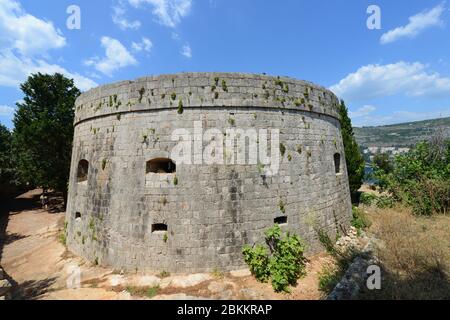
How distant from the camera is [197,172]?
7816 mm

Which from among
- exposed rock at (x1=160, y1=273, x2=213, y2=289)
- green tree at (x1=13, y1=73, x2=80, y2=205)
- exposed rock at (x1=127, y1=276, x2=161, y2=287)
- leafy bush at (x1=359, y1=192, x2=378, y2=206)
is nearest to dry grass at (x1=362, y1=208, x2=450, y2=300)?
exposed rock at (x1=160, y1=273, x2=213, y2=289)

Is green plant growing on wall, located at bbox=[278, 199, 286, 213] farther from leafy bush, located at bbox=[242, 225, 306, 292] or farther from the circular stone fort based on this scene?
leafy bush, located at bbox=[242, 225, 306, 292]

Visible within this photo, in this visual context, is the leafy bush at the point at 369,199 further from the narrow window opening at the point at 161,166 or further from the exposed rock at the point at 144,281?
the exposed rock at the point at 144,281

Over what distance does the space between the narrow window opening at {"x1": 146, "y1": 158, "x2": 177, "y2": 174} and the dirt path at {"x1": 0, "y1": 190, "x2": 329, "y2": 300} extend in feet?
10.6

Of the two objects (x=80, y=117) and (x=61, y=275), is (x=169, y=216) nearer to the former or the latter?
(x=61, y=275)

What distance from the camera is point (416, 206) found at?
12242 mm

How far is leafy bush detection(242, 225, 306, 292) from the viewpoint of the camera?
712 centimetres

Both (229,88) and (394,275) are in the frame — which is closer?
(394,275)

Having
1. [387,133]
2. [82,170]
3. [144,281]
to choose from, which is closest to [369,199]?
[144,281]

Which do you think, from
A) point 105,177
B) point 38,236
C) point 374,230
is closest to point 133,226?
point 105,177

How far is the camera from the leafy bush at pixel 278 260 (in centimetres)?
712

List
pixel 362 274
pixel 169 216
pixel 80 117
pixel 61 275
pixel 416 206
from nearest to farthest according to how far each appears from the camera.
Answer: pixel 362 274, pixel 169 216, pixel 61 275, pixel 80 117, pixel 416 206

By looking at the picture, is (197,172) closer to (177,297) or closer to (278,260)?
(177,297)
